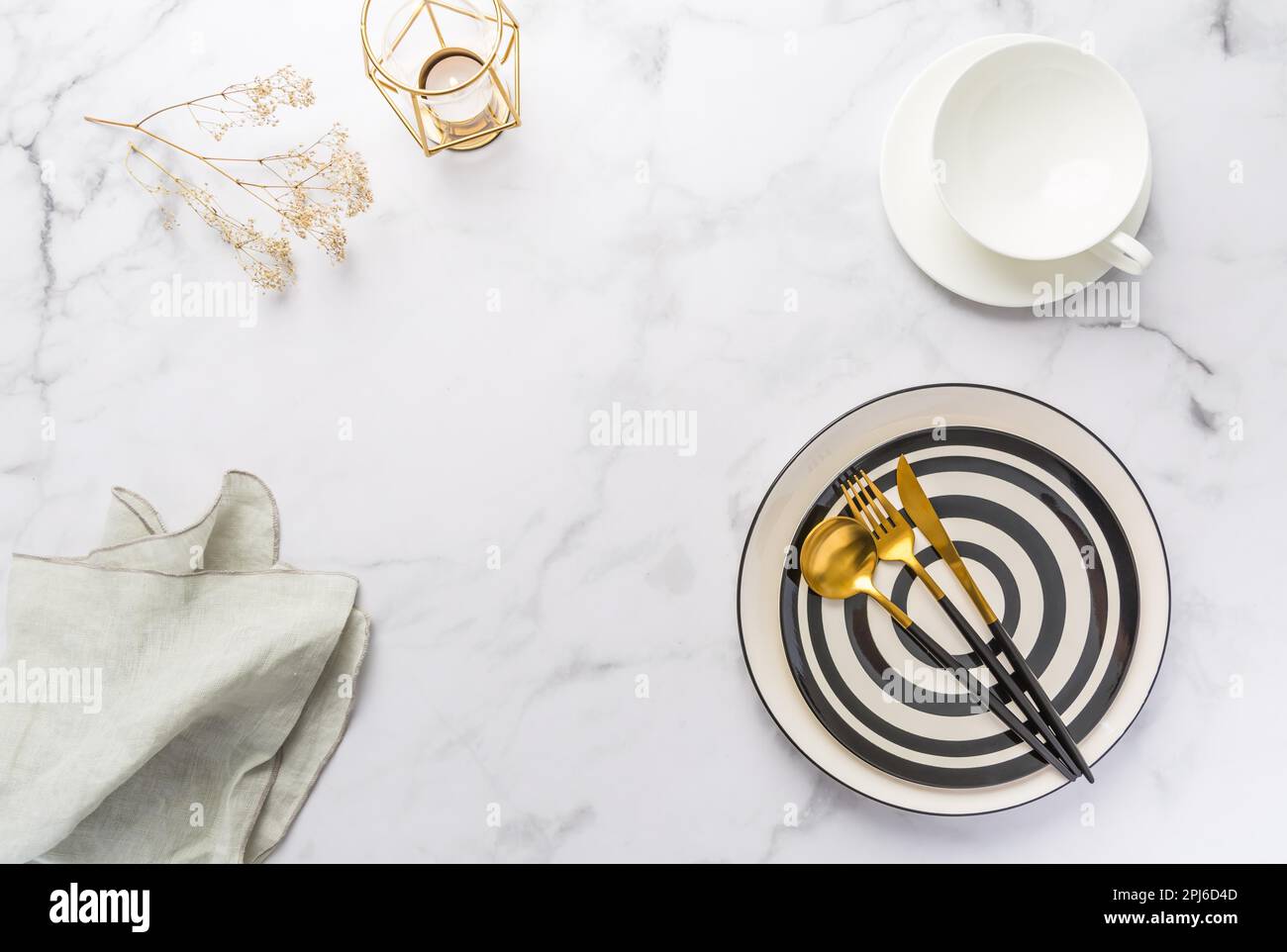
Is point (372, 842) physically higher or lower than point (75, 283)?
lower

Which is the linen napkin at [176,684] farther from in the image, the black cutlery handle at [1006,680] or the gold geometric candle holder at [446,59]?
the black cutlery handle at [1006,680]

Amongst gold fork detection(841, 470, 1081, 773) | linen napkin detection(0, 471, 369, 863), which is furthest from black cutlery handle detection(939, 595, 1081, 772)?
linen napkin detection(0, 471, 369, 863)

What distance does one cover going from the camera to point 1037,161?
694mm

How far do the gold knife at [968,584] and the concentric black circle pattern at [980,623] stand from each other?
15 mm

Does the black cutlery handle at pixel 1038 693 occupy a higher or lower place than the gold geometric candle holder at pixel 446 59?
lower

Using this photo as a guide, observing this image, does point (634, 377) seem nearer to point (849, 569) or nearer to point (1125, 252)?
point (849, 569)

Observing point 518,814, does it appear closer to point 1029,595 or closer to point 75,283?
point 1029,595

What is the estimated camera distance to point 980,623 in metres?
0.71

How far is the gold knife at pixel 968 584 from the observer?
69 cm

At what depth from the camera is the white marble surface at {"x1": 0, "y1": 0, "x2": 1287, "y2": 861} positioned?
2.39 ft

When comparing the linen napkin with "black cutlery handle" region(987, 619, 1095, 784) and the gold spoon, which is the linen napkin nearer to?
the gold spoon

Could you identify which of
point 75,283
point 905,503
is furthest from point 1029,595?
point 75,283

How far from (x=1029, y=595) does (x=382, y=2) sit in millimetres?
771

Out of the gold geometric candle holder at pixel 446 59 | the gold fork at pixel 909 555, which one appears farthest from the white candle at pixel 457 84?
the gold fork at pixel 909 555
